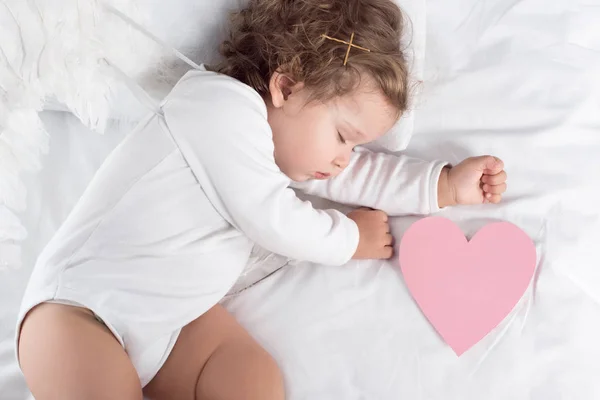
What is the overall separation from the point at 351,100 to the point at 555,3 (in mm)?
432

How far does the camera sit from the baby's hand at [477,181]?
1.12m

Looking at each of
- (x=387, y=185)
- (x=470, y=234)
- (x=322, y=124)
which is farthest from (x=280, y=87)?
(x=470, y=234)

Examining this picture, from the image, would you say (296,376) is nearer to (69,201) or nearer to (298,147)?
(298,147)

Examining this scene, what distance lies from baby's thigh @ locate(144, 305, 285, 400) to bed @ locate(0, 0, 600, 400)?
0.04 meters

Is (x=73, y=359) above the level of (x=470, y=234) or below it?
above

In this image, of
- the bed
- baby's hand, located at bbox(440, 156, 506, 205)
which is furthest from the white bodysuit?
baby's hand, located at bbox(440, 156, 506, 205)

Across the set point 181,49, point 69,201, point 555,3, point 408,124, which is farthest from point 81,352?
point 555,3

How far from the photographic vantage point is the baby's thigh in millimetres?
1022

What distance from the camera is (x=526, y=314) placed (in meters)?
1.05

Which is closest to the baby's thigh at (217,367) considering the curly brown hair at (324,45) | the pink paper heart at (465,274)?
the pink paper heart at (465,274)

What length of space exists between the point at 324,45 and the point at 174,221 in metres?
0.36

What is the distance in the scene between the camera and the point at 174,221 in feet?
3.34

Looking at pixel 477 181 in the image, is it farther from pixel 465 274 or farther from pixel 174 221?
pixel 174 221

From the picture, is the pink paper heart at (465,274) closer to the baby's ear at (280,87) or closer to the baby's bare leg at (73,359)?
the baby's ear at (280,87)
